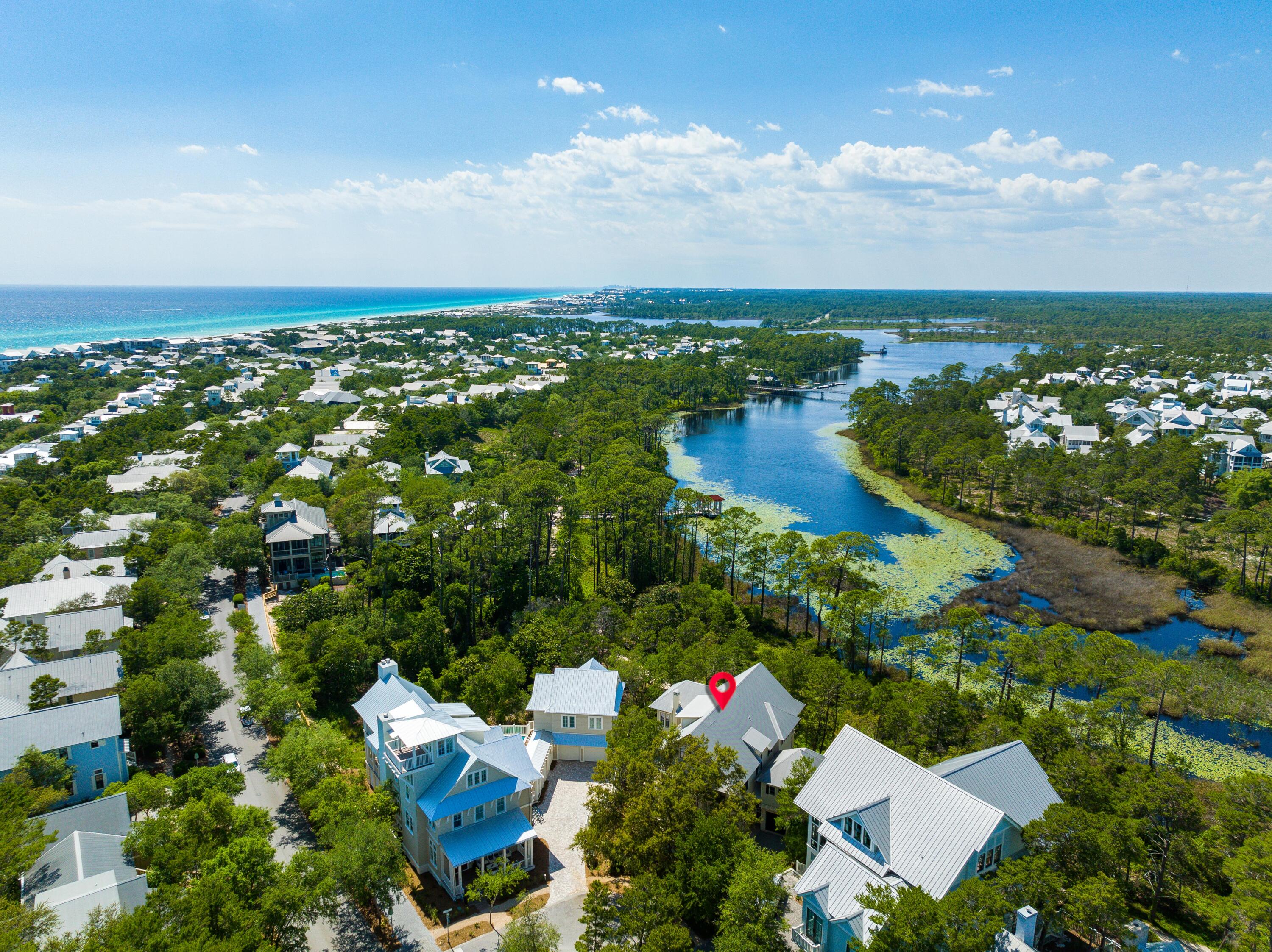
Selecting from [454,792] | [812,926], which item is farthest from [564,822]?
[812,926]

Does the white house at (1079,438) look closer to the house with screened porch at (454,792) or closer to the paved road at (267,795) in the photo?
the house with screened porch at (454,792)

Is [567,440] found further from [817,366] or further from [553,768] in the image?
[817,366]

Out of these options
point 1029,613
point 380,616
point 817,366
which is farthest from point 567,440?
point 817,366

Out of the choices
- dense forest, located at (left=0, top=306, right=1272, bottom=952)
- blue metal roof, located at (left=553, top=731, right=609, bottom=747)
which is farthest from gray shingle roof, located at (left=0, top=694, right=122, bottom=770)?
blue metal roof, located at (left=553, top=731, right=609, bottom=747)

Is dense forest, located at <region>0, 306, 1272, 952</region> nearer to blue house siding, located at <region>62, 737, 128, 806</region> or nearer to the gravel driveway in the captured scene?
blue house siding, located at <region>62, 737, 128, 806</region>

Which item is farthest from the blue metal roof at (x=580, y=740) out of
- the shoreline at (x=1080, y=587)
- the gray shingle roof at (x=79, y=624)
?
the shoreline at (x=1080, y=587)

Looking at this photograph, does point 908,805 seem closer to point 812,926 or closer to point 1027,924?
point 1027,924
